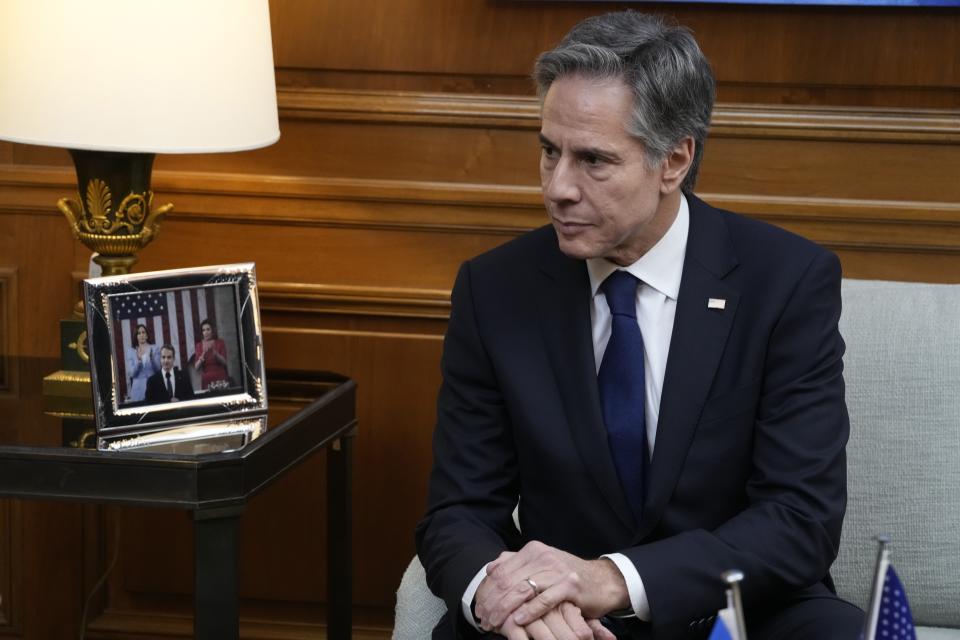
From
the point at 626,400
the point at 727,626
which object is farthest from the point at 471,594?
the point at 727,626

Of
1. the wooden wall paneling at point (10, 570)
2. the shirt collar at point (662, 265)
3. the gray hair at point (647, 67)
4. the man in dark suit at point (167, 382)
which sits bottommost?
the wooden wall paneling at point (10, 570)

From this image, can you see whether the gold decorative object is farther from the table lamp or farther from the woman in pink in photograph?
the woman in pink in photograph

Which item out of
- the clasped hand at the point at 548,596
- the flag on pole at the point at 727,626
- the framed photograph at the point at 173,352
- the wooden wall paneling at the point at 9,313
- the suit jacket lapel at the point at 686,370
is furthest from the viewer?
the wooden wall paneling at the point at 9,313

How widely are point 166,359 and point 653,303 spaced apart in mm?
819

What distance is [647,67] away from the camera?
5.90 ft

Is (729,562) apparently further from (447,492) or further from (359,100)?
(359,100)

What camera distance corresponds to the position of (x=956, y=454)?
6.81ft

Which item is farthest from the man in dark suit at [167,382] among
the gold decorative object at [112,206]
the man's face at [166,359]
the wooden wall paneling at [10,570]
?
the wooden wall paneling at [10,570]

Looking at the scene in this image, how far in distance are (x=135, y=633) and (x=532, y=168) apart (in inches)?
55.2

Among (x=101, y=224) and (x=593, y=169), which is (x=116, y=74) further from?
(x=593, y=169)

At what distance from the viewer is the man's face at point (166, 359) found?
208cm

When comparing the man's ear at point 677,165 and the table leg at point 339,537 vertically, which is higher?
the man's ear at point 677,165

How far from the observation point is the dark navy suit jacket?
1793mm

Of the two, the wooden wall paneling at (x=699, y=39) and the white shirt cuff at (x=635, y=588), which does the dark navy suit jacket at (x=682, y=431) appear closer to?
the white shirt cuff at (x=635, y=588)
